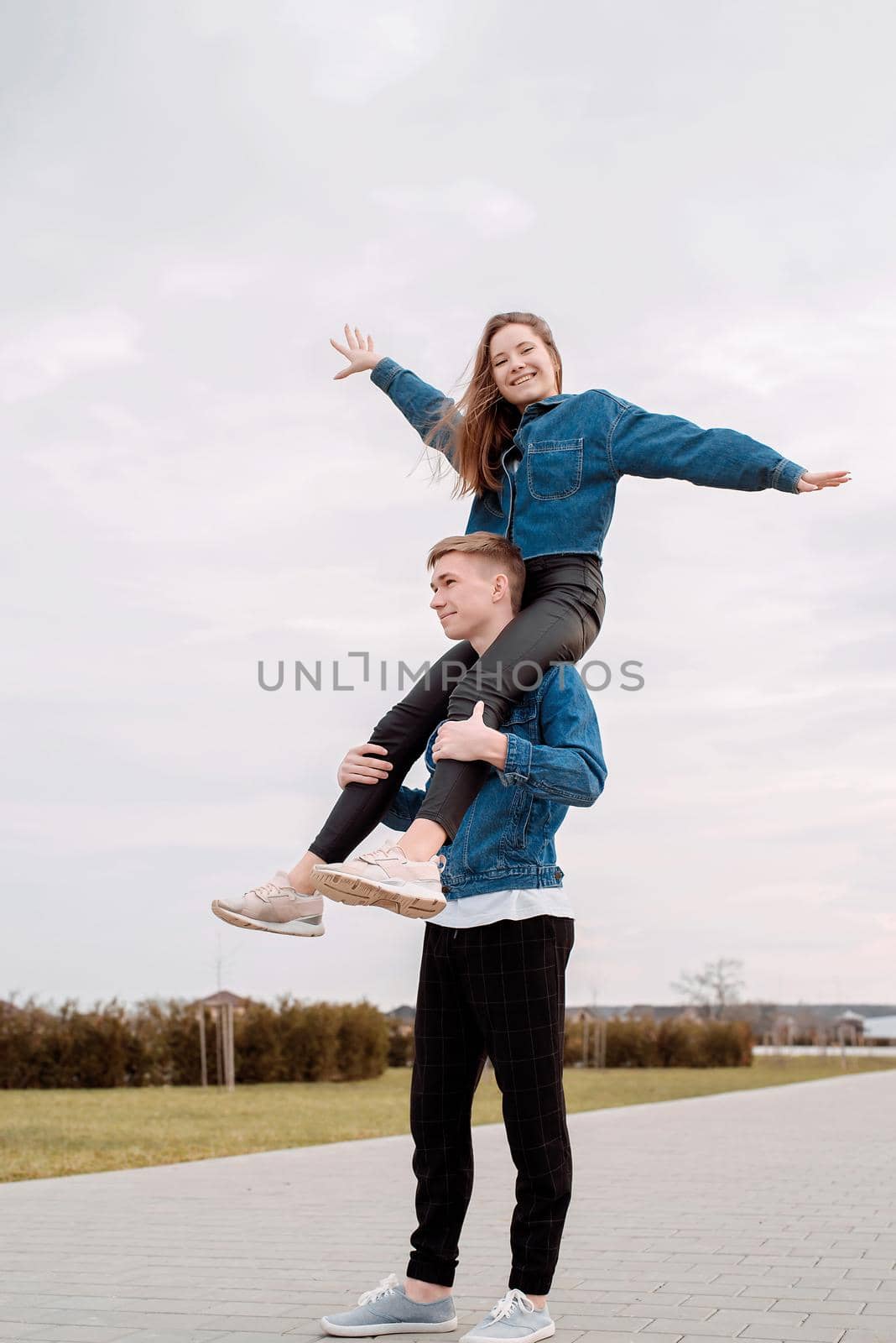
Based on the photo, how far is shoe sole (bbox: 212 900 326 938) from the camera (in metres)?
3.63

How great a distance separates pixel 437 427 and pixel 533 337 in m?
0.43

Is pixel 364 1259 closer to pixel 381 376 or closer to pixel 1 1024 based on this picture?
pixel 381 376

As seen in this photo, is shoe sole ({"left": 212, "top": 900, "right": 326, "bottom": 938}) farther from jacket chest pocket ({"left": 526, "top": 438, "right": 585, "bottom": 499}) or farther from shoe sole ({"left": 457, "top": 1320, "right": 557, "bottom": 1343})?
jacket chest pocket ({"left": 526, "top": 438, "right": 585, "bottom": 499})

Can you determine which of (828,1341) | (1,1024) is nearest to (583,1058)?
(1,1024)

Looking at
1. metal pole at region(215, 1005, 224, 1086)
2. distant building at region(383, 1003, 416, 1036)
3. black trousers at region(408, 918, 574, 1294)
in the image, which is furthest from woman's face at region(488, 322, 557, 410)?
distant building at region(383, 1003, 416, 1036)

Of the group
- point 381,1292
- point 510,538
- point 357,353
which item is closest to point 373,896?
point 510,538

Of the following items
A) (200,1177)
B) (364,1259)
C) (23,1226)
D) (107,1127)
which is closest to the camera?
(364,1259)

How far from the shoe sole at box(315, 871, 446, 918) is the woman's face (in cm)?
164

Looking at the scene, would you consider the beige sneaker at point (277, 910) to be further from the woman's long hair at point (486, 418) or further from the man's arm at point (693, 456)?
the man's arm at point (693, 456)

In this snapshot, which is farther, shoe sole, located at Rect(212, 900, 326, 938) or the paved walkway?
the paved walkway

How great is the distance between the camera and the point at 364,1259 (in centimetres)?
539

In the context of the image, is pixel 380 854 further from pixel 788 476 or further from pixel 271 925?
pixel 788 476

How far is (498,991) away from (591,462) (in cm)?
155

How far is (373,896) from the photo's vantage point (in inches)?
128
